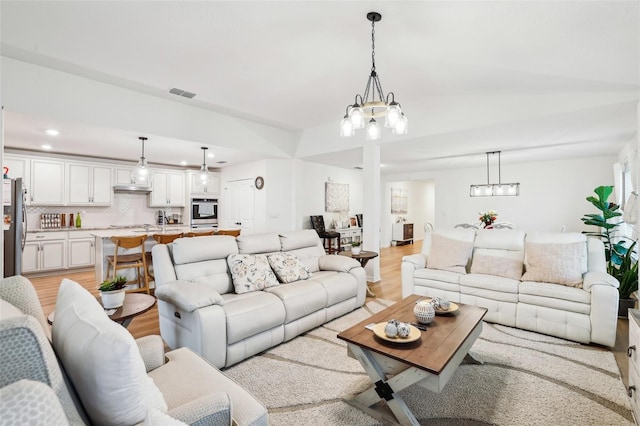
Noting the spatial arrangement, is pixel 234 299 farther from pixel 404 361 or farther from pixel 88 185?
pixel 88 185

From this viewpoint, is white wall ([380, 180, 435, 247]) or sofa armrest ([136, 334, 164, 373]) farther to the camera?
white wall ([380, 180, 435, 247])

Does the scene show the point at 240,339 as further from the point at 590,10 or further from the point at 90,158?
the point at 90,158

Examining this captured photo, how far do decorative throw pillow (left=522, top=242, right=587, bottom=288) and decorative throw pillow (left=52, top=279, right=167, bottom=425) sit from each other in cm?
359

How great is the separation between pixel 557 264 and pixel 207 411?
11.5ft

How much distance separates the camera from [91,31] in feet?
8.20

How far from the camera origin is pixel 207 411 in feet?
3.56

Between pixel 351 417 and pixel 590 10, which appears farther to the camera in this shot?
pixel 590 10

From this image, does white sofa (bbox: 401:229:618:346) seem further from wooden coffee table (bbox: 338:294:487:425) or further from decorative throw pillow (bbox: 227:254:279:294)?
decorative throw pillow (bbox: 227:254:279:294)

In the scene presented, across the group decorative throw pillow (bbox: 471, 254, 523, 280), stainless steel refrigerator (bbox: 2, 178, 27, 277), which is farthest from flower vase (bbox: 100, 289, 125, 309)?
decorative throw pillow (bbox: 471, 254, 523, 280)

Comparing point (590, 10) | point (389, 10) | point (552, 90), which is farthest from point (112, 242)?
point (552, 90)

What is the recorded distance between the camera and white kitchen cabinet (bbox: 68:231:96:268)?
5.60 meters

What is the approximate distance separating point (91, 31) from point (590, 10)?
3.78 meters

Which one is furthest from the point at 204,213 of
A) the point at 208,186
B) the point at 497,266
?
the point at 497,266

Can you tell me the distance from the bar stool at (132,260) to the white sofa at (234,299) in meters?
1.63
